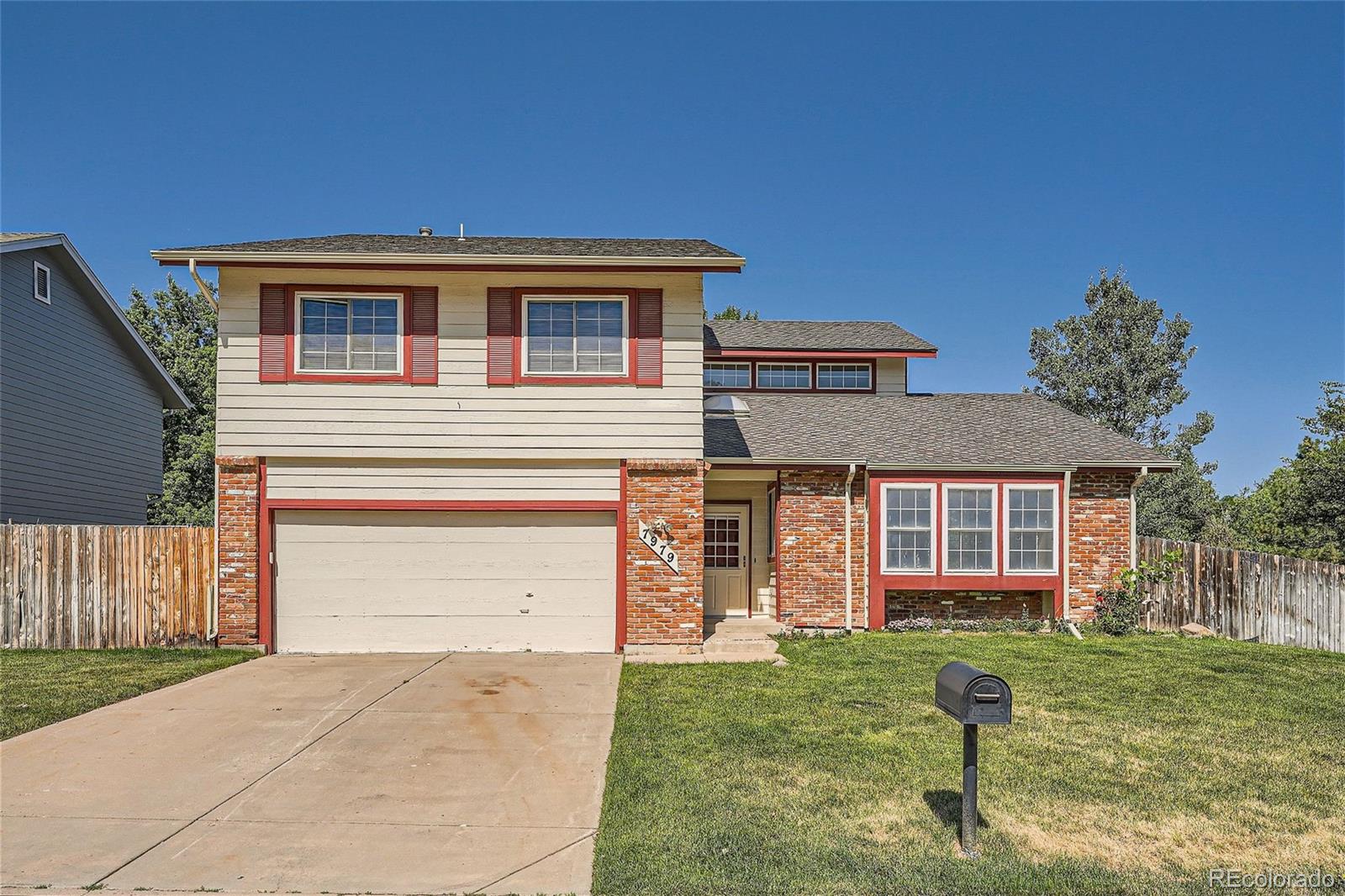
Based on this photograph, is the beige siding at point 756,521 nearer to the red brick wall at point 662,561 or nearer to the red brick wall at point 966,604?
the red brick wall at point 966,604

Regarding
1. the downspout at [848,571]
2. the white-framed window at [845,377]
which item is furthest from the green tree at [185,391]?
the downspout at [848,571]

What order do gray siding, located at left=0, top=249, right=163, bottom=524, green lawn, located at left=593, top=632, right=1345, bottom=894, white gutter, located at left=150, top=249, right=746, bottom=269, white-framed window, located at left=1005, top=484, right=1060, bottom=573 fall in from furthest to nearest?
gray siding, located at left=0, top=249, right=163, bottom=524 → white-framed window, located at left=1005, top=484, right=1060, bottom=573 → white gutter, located at left=150, top=249, right=746, bottom=269 → green lawn, located at left=593, top=632, right=1345, bottom=894

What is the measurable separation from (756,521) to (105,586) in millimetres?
9954

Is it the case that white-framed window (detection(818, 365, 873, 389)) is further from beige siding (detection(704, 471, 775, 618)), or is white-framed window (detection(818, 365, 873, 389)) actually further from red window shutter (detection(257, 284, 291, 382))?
red window shutter (detection(257, 284, 291, 382))

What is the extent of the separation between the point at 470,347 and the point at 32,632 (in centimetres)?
711

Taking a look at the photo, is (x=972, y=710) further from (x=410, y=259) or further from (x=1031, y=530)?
(x=1031, y=530)

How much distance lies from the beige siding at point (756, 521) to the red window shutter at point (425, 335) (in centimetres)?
545

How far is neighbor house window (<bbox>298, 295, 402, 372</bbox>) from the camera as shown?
11.6 metres

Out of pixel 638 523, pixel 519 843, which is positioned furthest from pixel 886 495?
pixel 519 843

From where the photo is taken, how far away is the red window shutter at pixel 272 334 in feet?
37.7

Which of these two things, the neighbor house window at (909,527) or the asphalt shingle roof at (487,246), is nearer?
the asphalt shingle roof at (487,246)

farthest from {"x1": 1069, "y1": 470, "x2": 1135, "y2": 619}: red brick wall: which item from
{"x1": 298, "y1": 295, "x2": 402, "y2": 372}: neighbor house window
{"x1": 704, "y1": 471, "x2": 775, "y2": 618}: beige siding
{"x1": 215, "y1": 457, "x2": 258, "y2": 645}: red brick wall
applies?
{"x1": 215, "y1": 457, "x2": 258, "y2": 645}: red brick wall

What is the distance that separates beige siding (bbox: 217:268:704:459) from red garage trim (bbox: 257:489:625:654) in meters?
0.60
